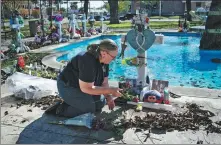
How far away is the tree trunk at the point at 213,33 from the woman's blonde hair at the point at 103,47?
958 cm

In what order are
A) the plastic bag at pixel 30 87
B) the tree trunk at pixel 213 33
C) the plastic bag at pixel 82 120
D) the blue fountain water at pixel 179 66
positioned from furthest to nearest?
1. the tree trunk at pixel 213 33
2. the blue fountain water at pixel 179 66
3. the plastic bag at pixel 30 87
4. the plastic bag at pixel 82 120

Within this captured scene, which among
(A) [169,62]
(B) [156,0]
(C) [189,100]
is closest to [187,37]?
(A) [169,62]

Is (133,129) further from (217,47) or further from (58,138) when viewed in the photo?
(217,47)

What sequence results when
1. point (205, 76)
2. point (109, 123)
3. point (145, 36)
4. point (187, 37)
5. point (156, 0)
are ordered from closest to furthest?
1. point (109, 123)
2. point (145, 36)
3. point (205, 76)
4. point (187, 37)
5. point (156, 0)

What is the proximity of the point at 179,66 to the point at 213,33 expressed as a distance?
10.8 feet

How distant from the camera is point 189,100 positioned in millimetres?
4703

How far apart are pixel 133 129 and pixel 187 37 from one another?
15.3m

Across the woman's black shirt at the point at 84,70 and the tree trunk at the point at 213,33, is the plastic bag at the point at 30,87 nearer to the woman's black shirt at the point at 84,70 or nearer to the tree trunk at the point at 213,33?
the woman's black shirt at the point at 84,70

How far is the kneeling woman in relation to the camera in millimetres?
3566

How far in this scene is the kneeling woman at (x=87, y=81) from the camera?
11.7 ft

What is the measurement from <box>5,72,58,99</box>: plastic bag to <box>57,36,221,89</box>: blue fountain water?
328 cm

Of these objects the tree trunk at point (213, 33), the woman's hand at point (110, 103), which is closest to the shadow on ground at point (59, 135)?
the woman's hand at point (110, 103)

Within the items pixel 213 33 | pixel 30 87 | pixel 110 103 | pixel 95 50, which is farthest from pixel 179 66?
pixel 95 50

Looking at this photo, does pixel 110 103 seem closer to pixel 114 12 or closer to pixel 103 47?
pixel 103 47
